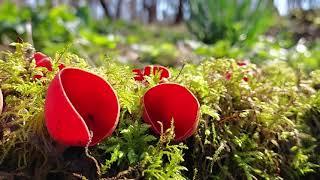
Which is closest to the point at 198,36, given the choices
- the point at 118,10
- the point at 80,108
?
the point at 80,108

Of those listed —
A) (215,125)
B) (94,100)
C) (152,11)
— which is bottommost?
(215,125)

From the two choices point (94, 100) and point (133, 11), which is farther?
point (133, 11)

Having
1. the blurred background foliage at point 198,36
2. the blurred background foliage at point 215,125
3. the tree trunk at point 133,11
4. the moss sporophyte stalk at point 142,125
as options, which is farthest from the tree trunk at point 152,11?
the moss sporophyte stalk at point 142,125

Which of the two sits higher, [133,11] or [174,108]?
[133,11]

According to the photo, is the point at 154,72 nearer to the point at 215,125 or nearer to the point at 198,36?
the point at 215,125

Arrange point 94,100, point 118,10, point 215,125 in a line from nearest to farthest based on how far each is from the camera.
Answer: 1. point 94,100
2. point 215,125
3. point 118,10

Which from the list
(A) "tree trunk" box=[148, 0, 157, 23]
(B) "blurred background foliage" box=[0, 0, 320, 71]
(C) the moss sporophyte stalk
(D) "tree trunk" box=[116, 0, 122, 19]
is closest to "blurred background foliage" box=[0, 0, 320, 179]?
(C) the moss sporophyte stalk

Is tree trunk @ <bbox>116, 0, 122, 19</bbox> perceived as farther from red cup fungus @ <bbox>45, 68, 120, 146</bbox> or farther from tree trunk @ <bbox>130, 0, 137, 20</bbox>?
red cup fungus @ <bbox>45, 68, 120, 146</bbox>
